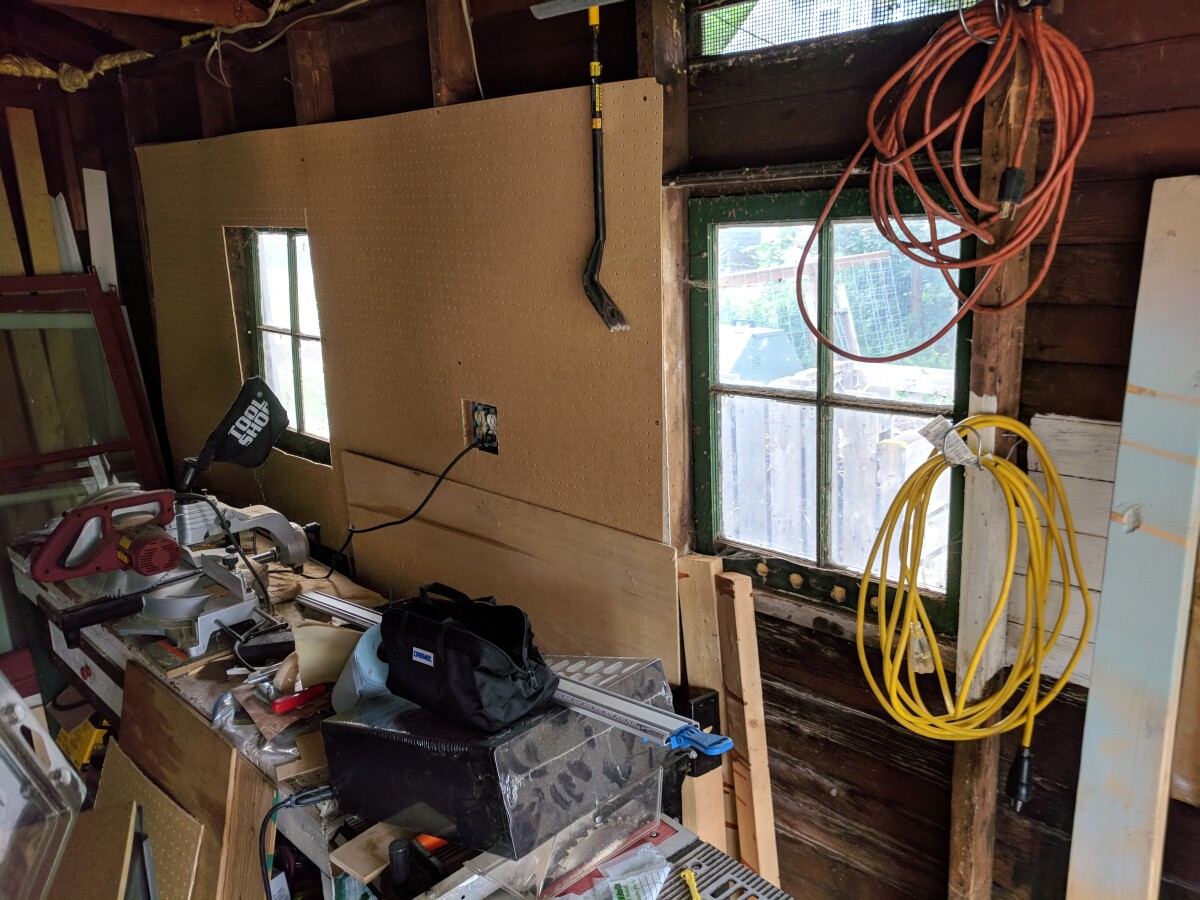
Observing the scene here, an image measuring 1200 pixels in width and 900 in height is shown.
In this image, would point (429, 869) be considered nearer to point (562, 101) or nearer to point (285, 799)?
point (285, 799)

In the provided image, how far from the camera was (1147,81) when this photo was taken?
59.9 inches

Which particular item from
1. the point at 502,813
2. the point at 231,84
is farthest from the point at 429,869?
the point at 231,84

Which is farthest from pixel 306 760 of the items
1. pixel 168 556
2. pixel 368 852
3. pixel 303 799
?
pixel 168 556

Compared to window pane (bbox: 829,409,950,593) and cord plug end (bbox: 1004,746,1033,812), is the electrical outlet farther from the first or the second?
cord plug end (bbox: 1004,746,1033,812)

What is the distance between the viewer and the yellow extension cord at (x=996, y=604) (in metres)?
1.68

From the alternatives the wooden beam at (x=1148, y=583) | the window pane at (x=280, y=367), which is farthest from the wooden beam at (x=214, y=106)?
the wooden beam at (x=1148, y=583)

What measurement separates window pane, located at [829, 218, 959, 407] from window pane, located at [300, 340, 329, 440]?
6.79 ft

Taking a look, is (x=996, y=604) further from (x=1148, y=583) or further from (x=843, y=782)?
(x=843, y=782)

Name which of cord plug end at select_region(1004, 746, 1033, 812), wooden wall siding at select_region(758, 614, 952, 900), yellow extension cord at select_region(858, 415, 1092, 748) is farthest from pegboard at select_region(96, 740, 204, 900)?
cord plug end at select_region(1004, 746, 1033, 812)

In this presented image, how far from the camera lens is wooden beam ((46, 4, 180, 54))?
3.49m

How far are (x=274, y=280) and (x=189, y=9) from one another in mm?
967

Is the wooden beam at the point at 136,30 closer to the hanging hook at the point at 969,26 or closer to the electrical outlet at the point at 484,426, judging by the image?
the electrical outlet at the point at 484,426

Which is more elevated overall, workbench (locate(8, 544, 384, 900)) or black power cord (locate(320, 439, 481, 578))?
black power cord (locate(320, 439, 481, 578))

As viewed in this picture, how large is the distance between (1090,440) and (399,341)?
6.30 ft
